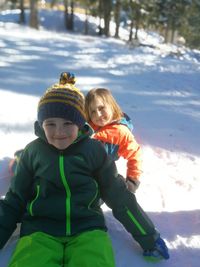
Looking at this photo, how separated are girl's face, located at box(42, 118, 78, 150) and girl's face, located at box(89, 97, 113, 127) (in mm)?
954

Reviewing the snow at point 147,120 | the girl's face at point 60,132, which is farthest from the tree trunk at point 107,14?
the girl's face at point 60,132

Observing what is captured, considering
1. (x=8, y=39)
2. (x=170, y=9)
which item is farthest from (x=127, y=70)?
(x=170, y=9)

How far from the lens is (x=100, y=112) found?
140 inches

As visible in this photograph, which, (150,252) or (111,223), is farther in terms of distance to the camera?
(111,223)

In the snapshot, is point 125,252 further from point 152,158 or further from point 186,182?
point 152,158

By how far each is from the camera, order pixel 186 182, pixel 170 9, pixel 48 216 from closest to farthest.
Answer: pixel 48 216, pixel 186 182, pixel 170 9

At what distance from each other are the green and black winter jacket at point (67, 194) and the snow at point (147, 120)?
226mm

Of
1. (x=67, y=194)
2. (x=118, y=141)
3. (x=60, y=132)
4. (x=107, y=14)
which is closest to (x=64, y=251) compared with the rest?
(x=67, y=194)

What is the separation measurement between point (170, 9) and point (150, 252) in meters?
38.1

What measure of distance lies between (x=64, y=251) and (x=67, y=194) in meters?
0.35

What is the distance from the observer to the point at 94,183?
263 cm

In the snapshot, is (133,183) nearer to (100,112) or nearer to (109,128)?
(109,128)

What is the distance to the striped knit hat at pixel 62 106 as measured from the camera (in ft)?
8.38

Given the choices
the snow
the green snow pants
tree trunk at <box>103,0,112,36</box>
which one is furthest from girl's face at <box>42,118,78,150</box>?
tree trunk at <box>103,0,112,36</box>
